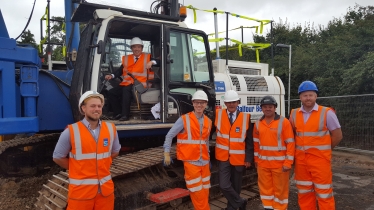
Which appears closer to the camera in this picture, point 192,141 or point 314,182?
point 314,182

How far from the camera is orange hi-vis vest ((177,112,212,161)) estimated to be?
4180mm

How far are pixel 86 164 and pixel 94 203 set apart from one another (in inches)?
15.3

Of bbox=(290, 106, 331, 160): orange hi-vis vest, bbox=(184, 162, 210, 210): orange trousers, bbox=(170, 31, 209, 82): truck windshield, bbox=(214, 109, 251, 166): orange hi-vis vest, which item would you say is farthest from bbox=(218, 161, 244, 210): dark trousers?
bbox=(170, 31, 209, 82): truck windshield

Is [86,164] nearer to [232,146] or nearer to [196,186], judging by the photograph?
[196,186]

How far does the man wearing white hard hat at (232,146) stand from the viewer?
4551 millimetres

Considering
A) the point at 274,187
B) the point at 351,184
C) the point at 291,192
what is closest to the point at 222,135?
the point at 274,187

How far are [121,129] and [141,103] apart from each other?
1.83 ft

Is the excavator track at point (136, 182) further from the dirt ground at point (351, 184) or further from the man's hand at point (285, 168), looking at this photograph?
the man's hand at point (285, 168)

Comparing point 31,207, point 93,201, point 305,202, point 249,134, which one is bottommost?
point 31,207

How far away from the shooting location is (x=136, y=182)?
4.47 metres

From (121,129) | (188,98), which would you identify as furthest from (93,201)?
(188,98)

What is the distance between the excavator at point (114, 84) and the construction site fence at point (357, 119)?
19.1 ft

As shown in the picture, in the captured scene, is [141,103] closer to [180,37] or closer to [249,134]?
[180,37]

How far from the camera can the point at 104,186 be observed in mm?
3105
